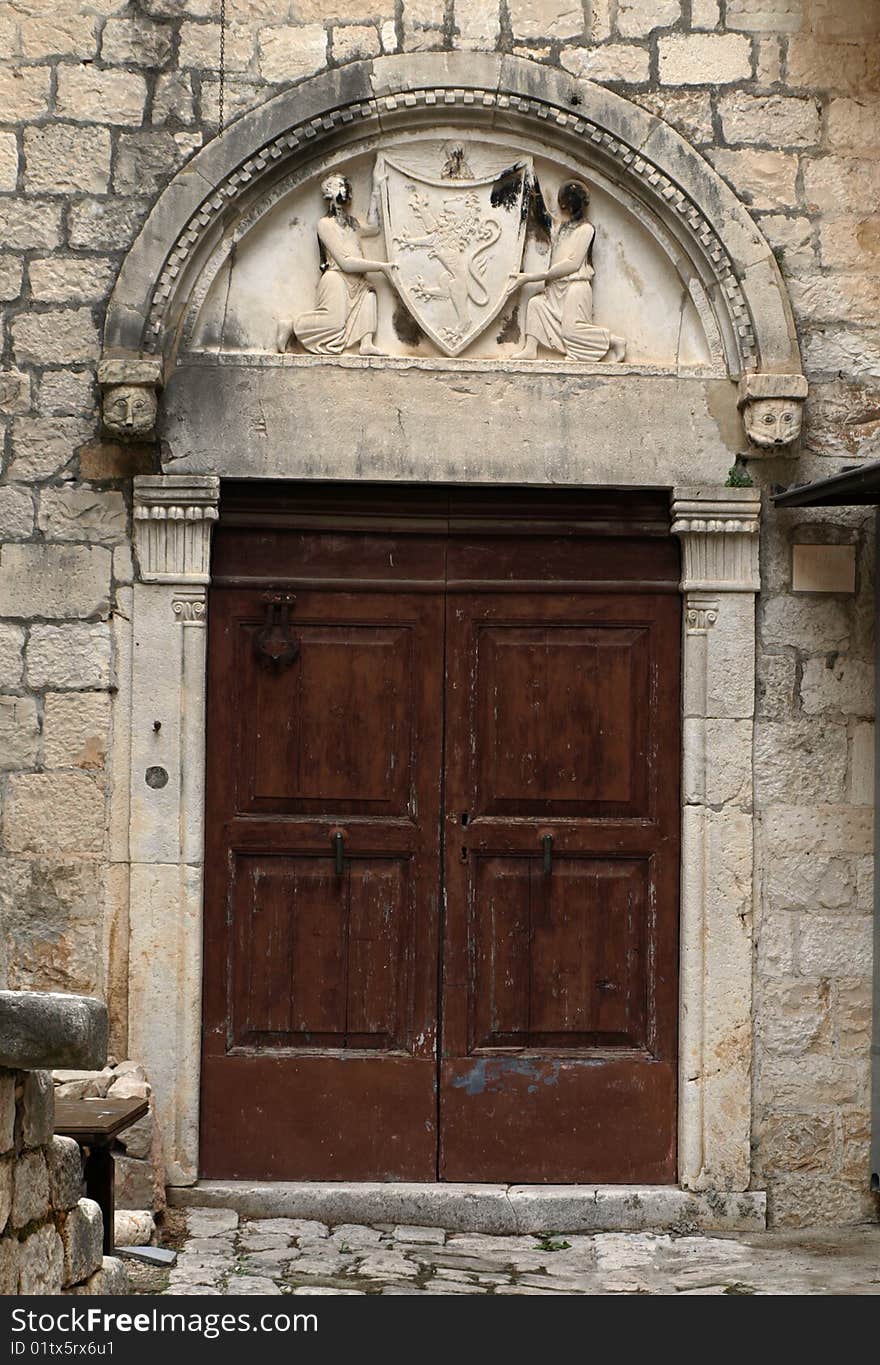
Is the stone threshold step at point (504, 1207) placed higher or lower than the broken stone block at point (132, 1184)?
lower

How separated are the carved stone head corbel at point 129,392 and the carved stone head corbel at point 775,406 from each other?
1990 mm

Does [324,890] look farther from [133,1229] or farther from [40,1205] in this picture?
[40,1205]

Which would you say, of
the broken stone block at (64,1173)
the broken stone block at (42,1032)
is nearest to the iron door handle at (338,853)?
the broken stone block at (64,1173)

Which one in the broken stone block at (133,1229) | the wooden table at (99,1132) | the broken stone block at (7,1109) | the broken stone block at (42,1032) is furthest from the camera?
the broken stone block at (133,1229)

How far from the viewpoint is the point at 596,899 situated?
5.76 meters

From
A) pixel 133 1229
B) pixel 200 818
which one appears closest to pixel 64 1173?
pixel 133 1229

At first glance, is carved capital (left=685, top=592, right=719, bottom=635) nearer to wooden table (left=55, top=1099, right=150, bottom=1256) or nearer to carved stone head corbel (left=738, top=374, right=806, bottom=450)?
carved stone head corbel (left=738, top=374, right=806, bottom=450)

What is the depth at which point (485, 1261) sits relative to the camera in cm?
515

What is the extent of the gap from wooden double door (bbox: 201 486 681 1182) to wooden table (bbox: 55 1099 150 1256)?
943 millimetres

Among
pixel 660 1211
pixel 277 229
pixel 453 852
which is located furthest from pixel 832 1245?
pixel 277 229

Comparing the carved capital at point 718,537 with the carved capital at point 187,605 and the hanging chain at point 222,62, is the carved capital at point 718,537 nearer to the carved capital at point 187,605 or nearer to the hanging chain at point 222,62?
the carved capital at point 187,605

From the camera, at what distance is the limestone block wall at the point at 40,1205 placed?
319 cm

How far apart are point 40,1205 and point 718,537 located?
3276mm

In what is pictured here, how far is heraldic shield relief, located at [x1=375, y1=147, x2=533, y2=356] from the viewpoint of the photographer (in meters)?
5.73
